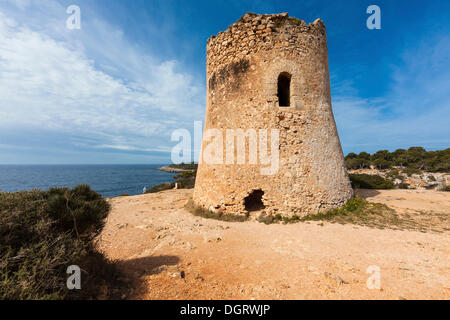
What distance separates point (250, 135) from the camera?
24.5ft

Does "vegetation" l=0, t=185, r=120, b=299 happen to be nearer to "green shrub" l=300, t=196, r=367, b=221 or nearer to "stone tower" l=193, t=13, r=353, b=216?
"stone tower" l=193, t=13, r=353, b=216

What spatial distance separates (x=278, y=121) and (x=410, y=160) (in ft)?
102

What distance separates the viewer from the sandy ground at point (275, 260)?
3.03 metres

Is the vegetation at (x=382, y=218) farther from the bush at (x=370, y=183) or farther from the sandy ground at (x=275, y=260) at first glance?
the bush at (x=370, y=183)

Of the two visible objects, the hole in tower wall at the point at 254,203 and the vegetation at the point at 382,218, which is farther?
the hole in tower wall at the point at 254,203

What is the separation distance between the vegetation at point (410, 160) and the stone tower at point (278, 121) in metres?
21.6

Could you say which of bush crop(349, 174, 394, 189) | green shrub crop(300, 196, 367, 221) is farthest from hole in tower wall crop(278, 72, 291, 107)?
bush crop(349, 174, 394, 189)

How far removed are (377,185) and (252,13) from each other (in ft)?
47.8

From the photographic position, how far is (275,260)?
414 centimetres

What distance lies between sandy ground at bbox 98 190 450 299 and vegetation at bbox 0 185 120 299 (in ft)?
1.97

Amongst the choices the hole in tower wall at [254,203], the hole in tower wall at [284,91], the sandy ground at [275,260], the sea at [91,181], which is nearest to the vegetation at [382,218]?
the sandy ground at [275,260]

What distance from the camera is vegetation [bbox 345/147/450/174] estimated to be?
22.2m

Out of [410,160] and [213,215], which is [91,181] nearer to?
[213,215]
